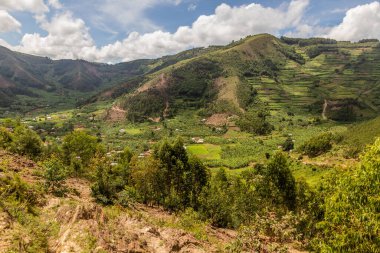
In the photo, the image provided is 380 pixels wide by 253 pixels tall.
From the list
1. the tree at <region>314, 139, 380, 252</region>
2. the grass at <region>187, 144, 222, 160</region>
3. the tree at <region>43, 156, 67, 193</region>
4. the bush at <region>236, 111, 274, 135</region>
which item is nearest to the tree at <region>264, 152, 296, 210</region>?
the tree at <region>314, 139, 380, 252</region>

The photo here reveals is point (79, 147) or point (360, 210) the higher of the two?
point (360, 210)

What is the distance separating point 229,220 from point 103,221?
24317 mm

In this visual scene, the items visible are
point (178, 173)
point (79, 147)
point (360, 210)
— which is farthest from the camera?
point (79, 147)

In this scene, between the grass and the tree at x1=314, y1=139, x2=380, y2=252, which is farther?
the grass

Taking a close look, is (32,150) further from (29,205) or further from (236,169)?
(236,169)

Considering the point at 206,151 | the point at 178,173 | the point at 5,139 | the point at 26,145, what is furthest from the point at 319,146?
the point at 5,139

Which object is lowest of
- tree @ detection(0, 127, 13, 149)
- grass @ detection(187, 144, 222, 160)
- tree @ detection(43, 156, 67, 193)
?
grass @ detection(187, 144, 222, 160)

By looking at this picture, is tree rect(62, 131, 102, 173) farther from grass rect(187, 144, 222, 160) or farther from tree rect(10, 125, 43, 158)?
grass rect(187, 144, 222, 160)

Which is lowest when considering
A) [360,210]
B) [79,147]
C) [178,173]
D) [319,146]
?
[319,146]

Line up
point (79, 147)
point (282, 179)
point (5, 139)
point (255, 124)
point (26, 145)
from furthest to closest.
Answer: point (255, 124)
point (79, 147)
point (26, 145)
point (5, 139)
point (282, 179)

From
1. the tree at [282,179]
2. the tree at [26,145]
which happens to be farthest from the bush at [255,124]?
the tree at [26,145]

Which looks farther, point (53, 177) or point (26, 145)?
point (26, 145)

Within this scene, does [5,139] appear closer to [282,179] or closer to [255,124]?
[282,179]

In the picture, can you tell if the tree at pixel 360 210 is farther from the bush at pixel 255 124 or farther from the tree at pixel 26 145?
the bush at pixel 255 124
